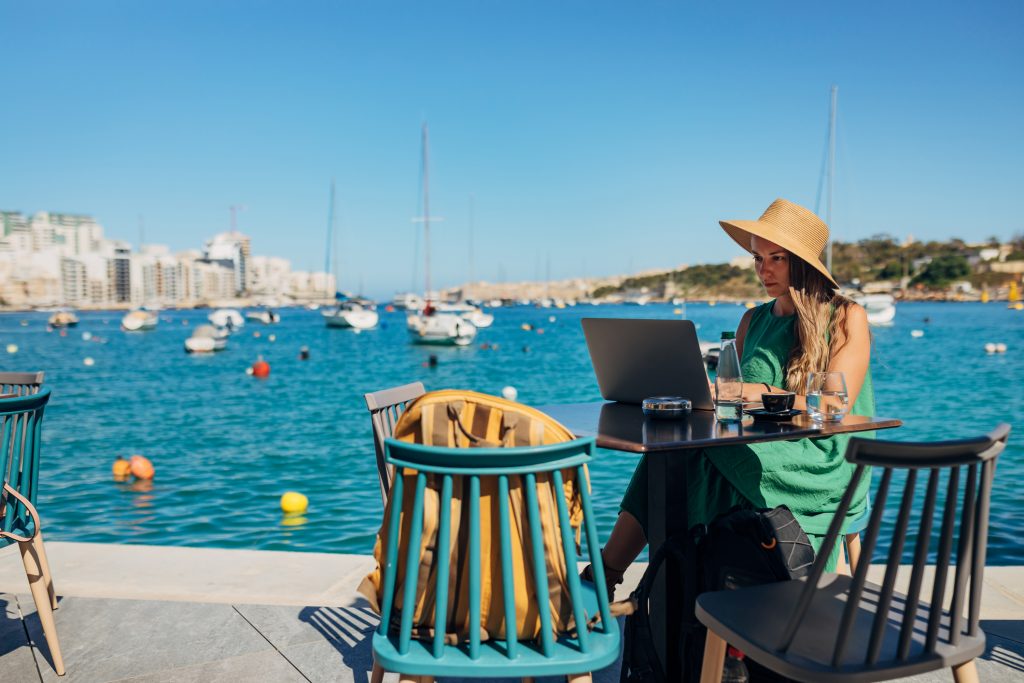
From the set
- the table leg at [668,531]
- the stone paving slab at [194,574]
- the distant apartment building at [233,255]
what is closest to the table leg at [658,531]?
the table leg at [668,531]

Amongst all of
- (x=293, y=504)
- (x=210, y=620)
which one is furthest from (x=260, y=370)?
(x=210, y=620)

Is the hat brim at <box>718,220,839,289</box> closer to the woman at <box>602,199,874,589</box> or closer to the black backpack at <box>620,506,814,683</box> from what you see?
the woman at <box>602,199,874,589</box>

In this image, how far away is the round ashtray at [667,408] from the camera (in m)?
2.32

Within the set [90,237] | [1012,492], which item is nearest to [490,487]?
[1012,492]

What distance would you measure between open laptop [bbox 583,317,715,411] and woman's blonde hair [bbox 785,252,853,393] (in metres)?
0.44

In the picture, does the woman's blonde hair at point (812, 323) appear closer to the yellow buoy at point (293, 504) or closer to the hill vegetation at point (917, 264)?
the yellow buoy at point (293, 504)

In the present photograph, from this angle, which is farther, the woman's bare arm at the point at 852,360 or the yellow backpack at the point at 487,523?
the woman's bare arm at the point at 852,360

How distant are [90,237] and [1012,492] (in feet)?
541

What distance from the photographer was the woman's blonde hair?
2719mm

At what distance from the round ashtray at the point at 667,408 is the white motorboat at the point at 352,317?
183 ft

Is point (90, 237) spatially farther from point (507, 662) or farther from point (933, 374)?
point (507, 662)

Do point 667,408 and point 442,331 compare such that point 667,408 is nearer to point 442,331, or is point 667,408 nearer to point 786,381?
point 786,381

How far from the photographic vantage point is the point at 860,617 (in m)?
1.79

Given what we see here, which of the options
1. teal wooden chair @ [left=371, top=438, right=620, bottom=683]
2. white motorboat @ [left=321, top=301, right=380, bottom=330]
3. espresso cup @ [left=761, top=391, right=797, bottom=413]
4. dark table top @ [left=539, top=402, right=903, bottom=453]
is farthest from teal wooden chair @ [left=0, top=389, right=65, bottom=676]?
white motorboat @ [left=321, top=301, right=380, bottom=330]
